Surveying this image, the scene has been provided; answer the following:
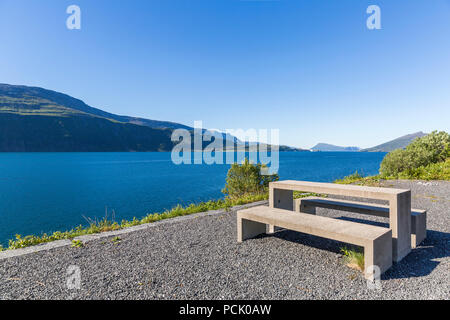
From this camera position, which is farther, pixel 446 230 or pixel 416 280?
pixel 446 230

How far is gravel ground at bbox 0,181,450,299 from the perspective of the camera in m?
2.51

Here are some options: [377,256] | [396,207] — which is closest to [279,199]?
[396,207]

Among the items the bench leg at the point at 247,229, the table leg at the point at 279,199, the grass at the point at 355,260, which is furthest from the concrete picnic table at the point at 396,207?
the bench leg at the point at 247,229

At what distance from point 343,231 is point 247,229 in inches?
63.8

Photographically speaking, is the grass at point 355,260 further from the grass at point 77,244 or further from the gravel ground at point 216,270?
the grass at point 77,244

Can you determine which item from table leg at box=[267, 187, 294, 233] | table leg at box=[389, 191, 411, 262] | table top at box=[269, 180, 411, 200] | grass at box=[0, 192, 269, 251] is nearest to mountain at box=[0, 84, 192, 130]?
grass at box=[0, 192, 269, 251]

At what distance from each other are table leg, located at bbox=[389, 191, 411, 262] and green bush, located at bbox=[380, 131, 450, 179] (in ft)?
33.2

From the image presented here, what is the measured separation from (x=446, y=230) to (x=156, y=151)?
13563 centimetres

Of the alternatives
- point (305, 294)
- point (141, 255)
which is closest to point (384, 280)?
point (305, 294)

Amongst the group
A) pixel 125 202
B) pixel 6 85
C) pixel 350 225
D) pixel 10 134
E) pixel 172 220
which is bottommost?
pixel 125 202

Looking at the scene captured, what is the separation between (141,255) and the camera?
138 inches

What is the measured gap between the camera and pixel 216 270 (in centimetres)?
300
